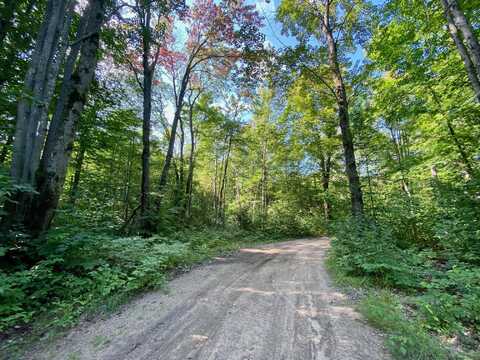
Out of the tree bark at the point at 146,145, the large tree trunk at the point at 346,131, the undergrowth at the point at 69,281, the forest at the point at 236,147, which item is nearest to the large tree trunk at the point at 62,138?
the forest at the point at 236,147

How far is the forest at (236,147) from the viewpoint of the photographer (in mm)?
3150

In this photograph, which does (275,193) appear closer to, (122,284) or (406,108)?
(406,108)

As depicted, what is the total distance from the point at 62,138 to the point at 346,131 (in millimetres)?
7551

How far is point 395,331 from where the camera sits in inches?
93.8

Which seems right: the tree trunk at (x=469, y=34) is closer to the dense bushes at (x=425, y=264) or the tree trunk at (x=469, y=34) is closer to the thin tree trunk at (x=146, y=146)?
the dense bushes at (x=425, y=264)

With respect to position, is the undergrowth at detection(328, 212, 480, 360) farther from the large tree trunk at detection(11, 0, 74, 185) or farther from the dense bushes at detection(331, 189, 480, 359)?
the large tree trunk at detection(11, 0, 74, 185)

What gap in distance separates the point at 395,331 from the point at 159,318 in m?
2.81

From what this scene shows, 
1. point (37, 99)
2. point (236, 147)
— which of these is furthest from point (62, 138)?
point (236, 147)

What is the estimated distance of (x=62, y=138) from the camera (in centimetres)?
410

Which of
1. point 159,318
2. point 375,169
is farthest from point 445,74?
point 159,318

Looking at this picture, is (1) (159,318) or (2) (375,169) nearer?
(1) (159,318)

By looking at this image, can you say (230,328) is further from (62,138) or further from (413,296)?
(62,138)

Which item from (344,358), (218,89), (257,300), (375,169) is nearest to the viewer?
(344,358)

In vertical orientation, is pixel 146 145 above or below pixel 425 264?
above
